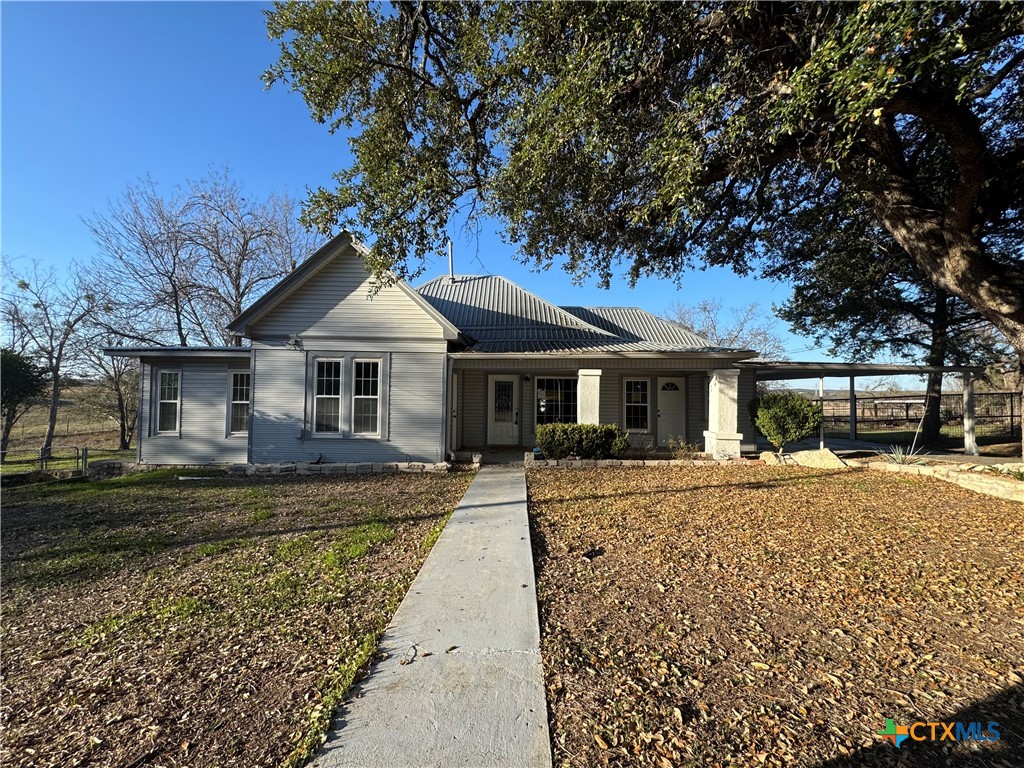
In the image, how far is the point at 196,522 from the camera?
20.5ft

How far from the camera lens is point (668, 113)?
6.53m

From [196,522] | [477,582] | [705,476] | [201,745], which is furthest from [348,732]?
[705,476]

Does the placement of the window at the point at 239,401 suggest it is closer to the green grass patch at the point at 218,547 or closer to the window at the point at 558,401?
the green grass patch at the point at 218,547

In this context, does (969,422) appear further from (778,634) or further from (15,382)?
(15,382)

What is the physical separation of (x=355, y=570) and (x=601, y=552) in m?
2.50

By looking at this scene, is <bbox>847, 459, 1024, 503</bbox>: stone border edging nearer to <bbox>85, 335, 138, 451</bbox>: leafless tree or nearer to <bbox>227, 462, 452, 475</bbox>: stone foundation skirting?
<bbox>227, 462, 452, 475</bbox>: stone foundation skirting

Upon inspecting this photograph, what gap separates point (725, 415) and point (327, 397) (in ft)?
33.4

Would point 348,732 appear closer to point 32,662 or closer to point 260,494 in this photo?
point 32,662

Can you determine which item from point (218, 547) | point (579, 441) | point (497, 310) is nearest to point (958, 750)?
point (218, 547)

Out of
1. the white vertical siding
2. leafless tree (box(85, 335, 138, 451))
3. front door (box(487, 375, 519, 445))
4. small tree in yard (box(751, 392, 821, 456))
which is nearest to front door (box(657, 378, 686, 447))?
the white vertical siding

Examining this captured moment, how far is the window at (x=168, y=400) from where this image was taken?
39.1ft

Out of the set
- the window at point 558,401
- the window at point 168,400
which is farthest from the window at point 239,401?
the window at point 558,401

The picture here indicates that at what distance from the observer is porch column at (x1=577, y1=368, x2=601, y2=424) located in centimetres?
1173

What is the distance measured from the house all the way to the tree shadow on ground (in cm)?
933
